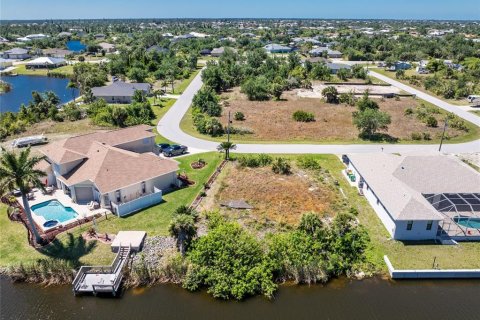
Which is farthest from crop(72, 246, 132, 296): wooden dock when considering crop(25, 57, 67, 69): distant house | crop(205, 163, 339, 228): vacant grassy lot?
crop(25, 57, 67, 69): distant house

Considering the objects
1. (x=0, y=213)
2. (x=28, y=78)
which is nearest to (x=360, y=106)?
(x=0, y=213)

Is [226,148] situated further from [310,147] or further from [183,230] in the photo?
[183,230]

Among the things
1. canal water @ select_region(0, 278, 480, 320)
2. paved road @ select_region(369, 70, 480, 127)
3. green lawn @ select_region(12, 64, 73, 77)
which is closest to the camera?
canal water @ select_region(0, 278, 480, 320)

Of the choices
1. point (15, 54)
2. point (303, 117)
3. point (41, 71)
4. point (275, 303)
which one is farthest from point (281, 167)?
point (15, 54)

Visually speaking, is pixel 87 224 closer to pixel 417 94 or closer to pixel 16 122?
pixel 16 122

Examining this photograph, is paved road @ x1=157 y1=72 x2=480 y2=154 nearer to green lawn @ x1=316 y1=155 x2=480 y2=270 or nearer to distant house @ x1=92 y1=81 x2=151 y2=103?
green lawn @ x1=316 y1=155 x2=480 y2=270

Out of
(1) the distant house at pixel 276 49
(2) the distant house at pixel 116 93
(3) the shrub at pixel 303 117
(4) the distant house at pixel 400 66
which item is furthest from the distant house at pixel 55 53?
(4) the distant house at pixel 400 66
